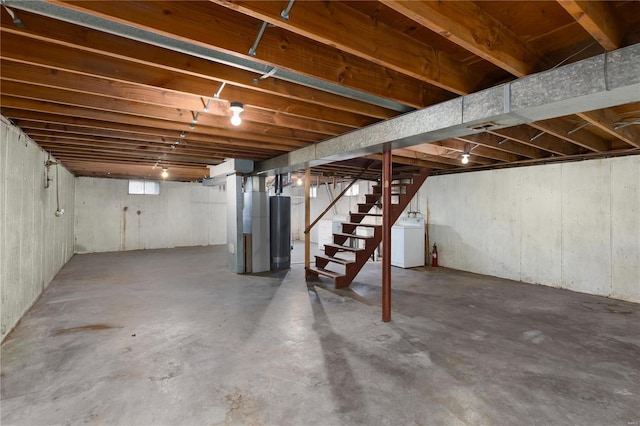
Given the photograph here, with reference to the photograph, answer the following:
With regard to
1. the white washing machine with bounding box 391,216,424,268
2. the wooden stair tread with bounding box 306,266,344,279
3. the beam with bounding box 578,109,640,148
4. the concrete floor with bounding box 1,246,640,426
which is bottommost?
the concrete floor with bounding box 1,246,640,426

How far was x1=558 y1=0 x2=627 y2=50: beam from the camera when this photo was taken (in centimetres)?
131

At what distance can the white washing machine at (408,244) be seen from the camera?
21.0 ft

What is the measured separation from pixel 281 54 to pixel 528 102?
1.58 m

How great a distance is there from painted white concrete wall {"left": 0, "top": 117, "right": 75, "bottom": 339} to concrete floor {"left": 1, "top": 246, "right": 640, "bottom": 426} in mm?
264

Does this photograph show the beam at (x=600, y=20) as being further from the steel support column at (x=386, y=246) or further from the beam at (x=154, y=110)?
the beam at (x=154, y=110)

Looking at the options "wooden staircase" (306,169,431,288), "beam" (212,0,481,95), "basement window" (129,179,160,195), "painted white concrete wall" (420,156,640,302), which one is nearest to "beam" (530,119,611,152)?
"painted white concrete wall" (420,156,640,302)

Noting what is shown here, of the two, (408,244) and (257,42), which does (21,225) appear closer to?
(257,42)

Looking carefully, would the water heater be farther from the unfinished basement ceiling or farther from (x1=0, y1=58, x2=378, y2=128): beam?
(x1=0, y1=58, x2=378, y2=128): beam

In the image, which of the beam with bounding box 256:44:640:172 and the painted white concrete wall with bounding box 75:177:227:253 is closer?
the beam with bounding box 256:44:640:172

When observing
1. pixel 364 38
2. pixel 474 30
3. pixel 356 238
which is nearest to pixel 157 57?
pixel 364 38

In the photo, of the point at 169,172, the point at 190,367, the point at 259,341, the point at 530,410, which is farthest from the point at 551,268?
the point at 169,172

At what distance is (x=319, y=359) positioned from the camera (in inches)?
100

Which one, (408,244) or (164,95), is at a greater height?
(164,95)

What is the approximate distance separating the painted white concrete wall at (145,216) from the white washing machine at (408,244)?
246 inches
